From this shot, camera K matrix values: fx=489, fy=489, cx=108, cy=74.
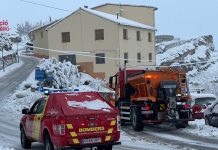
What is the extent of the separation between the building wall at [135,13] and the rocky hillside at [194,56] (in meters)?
11.5

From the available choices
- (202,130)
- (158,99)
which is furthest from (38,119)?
(158,99)

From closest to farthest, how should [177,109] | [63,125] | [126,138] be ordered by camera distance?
[63,125]
[126,138]
[177,109]

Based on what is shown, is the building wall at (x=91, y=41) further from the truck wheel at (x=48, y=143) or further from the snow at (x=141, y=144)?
the truck wheel at (x=48, y=143)

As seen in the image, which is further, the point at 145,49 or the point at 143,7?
the point at 143,7

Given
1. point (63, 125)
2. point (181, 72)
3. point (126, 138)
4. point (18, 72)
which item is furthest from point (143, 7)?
point (63, 125)

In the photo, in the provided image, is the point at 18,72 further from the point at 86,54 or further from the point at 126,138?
the point at 126,138

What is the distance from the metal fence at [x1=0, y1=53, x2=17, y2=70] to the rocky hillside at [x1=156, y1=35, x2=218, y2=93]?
88.8ft

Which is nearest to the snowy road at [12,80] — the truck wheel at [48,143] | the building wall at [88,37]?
the building wall at [88,37]

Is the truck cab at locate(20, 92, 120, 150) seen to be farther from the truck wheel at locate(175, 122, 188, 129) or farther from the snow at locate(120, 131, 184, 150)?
the truck wheel at locate(175, 122, 188, 129)

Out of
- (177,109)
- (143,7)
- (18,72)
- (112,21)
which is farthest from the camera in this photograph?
(143,7)

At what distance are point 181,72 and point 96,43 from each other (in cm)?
3235

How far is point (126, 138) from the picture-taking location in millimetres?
17812

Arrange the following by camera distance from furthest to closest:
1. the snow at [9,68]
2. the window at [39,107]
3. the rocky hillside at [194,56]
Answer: the rocky hillside at [194,56] < the snow at [9,68] < the window at [39,107]

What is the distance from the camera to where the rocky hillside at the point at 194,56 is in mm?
77500
